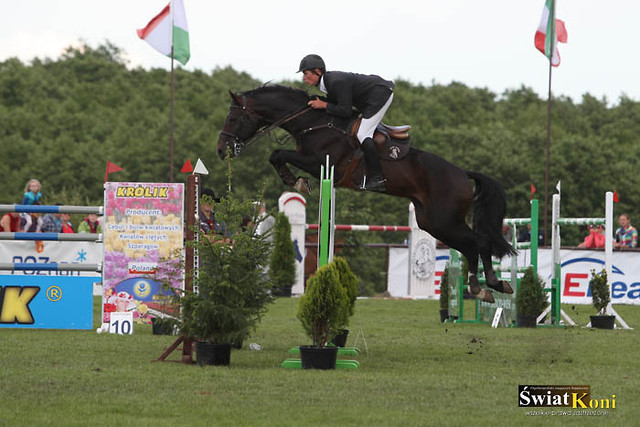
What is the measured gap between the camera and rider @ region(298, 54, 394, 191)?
788cm

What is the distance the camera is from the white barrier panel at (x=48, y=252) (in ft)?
53.0

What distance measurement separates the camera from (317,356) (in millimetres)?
6871

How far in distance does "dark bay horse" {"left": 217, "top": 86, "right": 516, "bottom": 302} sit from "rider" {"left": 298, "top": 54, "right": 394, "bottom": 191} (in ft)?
0.39

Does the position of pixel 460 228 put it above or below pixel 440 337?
above

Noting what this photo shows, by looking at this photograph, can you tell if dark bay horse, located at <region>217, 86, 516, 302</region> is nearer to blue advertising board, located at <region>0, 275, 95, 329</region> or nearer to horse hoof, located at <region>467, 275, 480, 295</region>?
horse hoof, located at <region>467, 275, 480, 295</region>

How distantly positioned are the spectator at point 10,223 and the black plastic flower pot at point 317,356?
9.83 metres

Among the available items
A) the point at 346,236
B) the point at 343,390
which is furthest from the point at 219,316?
the point at 346,236

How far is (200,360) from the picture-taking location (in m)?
7.09

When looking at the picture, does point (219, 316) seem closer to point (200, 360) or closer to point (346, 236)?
point (200, 360)

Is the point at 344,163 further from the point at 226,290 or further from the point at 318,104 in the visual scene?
the point at 226,290

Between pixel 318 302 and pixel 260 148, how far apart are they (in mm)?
39559

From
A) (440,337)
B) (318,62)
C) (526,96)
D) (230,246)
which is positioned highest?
(526,96)

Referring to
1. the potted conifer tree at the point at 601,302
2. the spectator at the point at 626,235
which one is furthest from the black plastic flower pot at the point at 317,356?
the spectator at the point at 626,235

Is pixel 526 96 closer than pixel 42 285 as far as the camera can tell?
No
